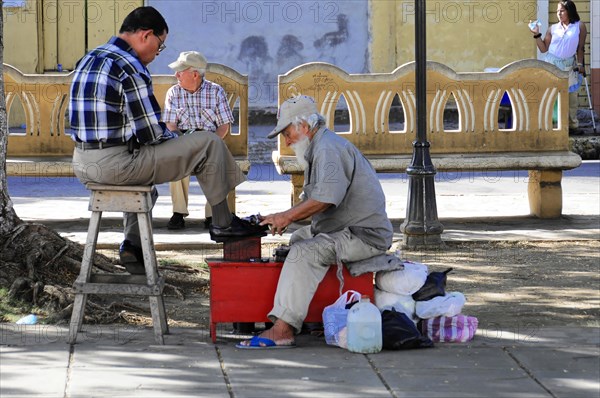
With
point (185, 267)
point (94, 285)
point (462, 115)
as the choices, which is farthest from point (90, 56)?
point (462, 115)

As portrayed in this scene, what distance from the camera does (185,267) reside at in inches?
353

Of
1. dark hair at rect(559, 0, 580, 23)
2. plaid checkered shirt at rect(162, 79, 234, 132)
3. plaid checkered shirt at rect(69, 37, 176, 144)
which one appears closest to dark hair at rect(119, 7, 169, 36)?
plaid checkered shirt at rect(69, 37, 176, 144)

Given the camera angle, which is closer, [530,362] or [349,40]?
[530,362]

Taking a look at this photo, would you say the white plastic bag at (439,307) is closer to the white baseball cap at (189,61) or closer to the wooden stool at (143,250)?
the wooden stool at (143,250)

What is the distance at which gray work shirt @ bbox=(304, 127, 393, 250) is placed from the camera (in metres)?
6.62

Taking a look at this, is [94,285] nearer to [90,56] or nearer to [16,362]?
[16,362]

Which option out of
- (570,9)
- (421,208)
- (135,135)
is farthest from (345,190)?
(570,9)

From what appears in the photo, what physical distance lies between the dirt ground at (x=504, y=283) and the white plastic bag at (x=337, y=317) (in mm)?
953

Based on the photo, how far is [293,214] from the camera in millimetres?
6605

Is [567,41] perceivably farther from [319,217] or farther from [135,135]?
[135,135]

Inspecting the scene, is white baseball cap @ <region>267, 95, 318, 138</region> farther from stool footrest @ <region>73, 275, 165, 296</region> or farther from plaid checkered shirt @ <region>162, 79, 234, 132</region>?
plaid checkered shirt @ <region>162, 79, 234, 132</region>

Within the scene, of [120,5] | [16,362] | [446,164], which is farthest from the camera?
[120,5]

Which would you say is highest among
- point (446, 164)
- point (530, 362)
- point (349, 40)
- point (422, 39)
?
point (349, 40)

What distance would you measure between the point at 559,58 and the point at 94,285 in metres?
11.9
